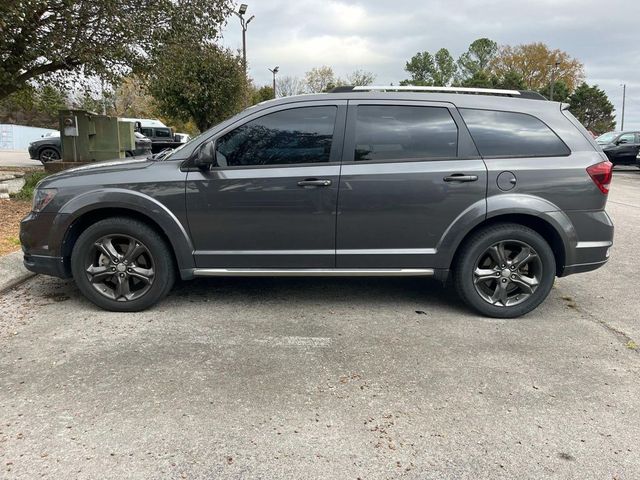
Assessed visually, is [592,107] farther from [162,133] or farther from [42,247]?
[42,247]

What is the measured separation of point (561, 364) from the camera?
357 cm

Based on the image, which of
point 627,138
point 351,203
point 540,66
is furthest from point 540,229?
point 540,66

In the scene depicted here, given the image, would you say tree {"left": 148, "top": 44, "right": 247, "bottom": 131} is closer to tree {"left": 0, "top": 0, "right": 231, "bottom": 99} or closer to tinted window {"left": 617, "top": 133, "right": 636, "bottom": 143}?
tree {"left": 0, "top": 0, "right": 231, "bottom": 99}

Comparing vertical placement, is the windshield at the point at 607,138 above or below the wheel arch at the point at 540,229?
above

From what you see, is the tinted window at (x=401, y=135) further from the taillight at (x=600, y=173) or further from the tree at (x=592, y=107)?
the tree at (x=592, y=107)

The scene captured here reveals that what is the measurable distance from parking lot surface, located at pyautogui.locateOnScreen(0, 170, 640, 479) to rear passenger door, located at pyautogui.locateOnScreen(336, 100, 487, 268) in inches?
24.0

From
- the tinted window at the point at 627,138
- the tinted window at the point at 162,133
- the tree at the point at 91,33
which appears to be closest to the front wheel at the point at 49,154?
the tinted window at the point at 162,133

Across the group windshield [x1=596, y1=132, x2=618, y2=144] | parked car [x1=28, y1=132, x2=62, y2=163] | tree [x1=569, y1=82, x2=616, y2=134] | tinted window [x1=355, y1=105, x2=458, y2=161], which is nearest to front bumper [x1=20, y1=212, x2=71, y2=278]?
tinted window [x1=355, y1=105, x2=458, y2=161]

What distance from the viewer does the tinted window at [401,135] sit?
4.29m

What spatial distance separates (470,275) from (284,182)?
178cm

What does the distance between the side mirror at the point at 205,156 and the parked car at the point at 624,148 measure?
20.9 metres

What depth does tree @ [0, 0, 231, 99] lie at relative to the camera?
27.1 ft

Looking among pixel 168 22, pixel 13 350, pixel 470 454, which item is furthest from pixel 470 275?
pixel 168 22

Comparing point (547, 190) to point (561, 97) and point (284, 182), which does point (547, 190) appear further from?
point (561, 97)
